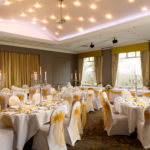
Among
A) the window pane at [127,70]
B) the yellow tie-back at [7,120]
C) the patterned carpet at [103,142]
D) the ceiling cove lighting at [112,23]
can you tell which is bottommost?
the patterned carpet at [103,142]

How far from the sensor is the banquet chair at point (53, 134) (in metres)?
2.97

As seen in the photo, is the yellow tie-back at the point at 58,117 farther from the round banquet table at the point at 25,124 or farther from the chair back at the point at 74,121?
the round banquet table at the point at 25,124

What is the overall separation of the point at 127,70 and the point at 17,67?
6.64 m

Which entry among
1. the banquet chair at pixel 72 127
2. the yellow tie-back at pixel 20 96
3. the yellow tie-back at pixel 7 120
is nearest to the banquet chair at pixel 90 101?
the yellow tie-back at pixel 20 96

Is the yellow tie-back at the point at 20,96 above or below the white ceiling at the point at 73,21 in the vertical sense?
below

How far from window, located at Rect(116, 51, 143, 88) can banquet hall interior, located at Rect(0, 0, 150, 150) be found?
58 mm

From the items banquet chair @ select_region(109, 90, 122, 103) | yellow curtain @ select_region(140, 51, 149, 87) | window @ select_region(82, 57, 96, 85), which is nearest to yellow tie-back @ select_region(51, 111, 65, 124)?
banquet chair @ select_region(109, 90, 122, 103)

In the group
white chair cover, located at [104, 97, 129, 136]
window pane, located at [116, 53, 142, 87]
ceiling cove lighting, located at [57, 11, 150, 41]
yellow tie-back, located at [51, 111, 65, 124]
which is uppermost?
ceiling cove lighting, located at [57, 11, 150, 41]

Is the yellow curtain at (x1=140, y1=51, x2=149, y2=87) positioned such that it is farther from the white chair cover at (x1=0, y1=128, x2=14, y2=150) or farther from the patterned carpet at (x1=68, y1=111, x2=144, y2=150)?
the white chair cover at (x1=0, y1=128, x2=14, y2=150)

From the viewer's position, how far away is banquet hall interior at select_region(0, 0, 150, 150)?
3.29 m

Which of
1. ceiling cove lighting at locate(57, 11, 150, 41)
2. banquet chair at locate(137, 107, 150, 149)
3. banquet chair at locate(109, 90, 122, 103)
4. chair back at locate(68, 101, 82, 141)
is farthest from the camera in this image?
banquet chair at locate(109, 90, 122, 103)

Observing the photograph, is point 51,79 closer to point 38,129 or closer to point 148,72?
point 148,72

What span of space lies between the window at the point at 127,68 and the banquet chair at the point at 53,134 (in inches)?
286

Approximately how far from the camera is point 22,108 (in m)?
3.71
